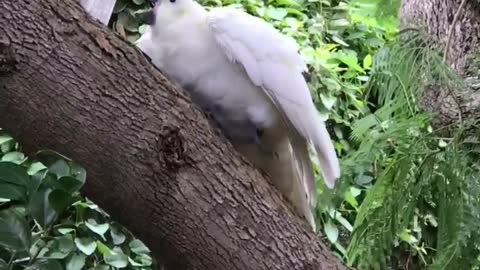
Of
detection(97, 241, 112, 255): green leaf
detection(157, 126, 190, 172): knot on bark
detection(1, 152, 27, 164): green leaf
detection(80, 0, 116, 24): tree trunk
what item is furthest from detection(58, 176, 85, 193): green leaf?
detection(1, 152, 27, 164): green leaf

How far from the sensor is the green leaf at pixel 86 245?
1.46m

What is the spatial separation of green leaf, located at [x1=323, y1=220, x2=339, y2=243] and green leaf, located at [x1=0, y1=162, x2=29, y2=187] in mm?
1135

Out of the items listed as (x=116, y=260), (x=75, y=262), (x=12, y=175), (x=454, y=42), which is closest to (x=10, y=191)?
(x=12, y=175)

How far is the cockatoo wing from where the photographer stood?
3.84 ft

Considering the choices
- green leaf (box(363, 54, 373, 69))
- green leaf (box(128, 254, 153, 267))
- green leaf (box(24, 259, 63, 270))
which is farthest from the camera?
green leaf (box(363, 54, 373, 69))

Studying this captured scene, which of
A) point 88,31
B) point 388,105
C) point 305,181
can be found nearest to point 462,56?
point 388,105

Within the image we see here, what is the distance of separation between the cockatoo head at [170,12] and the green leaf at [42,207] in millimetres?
324

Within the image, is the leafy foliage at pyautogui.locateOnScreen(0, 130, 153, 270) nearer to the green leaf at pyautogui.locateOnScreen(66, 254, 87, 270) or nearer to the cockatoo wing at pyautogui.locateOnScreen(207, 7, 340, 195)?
the green leaf at pyautogui.locateOnScreen(66, 254, 87, 270)

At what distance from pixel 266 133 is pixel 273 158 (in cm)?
4

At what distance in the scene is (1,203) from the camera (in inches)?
62.9

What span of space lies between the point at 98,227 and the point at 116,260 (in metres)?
0.10

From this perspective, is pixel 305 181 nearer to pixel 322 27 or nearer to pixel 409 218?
pixel 409 218

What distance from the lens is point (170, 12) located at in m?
1.22

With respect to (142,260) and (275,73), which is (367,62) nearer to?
(142,260)
